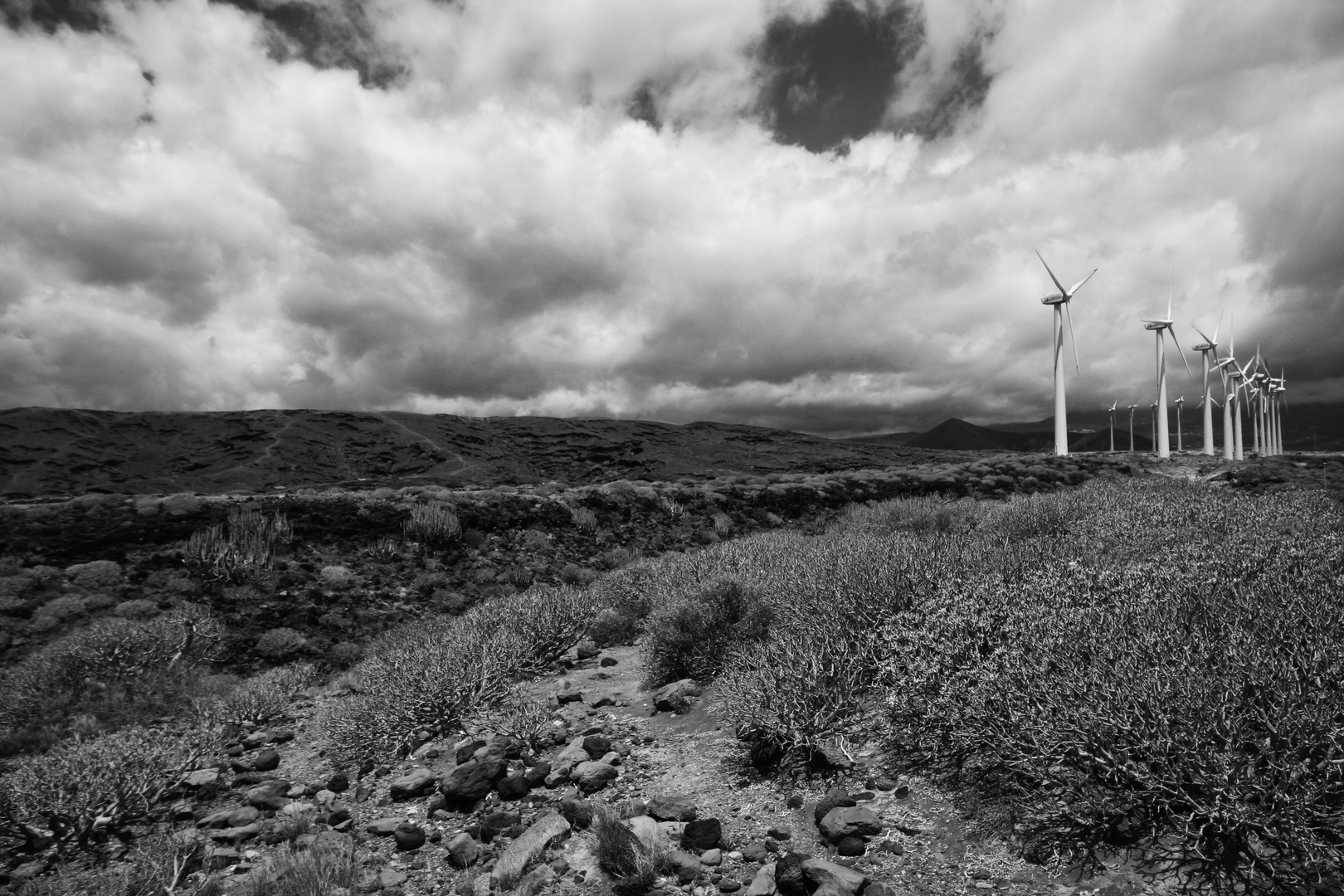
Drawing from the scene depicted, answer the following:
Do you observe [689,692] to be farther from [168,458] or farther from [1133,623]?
[168,458]

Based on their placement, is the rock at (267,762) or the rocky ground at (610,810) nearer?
the rocky ground at (610,810)

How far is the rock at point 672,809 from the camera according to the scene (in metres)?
4.62

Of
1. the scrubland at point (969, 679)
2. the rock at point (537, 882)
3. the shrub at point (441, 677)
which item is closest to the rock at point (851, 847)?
the scrubland at point (969, 679)

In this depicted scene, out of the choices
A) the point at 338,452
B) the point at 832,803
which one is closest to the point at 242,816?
the point at 832,803

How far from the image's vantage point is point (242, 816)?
18.9 feet

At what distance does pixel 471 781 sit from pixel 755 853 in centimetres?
271

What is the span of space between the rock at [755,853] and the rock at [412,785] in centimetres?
321

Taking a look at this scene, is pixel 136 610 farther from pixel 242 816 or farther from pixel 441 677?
pixel 441 677

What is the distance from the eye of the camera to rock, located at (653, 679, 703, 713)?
6.70m

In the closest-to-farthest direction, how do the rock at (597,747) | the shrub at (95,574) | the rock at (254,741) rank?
1. the rock at (597,747)
2. the rock at (254,741)
3. the shrub at (95,574)

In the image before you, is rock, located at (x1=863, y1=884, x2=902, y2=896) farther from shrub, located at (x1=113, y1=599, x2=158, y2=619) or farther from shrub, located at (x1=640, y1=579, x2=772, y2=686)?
shrub, located at (x1=113, y1=599, x2=158, y2=619)

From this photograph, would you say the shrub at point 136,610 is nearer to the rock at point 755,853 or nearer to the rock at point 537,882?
the rock at point 537,882

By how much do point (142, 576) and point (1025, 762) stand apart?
16.2 meters

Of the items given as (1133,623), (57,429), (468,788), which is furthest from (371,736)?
(57,429)
